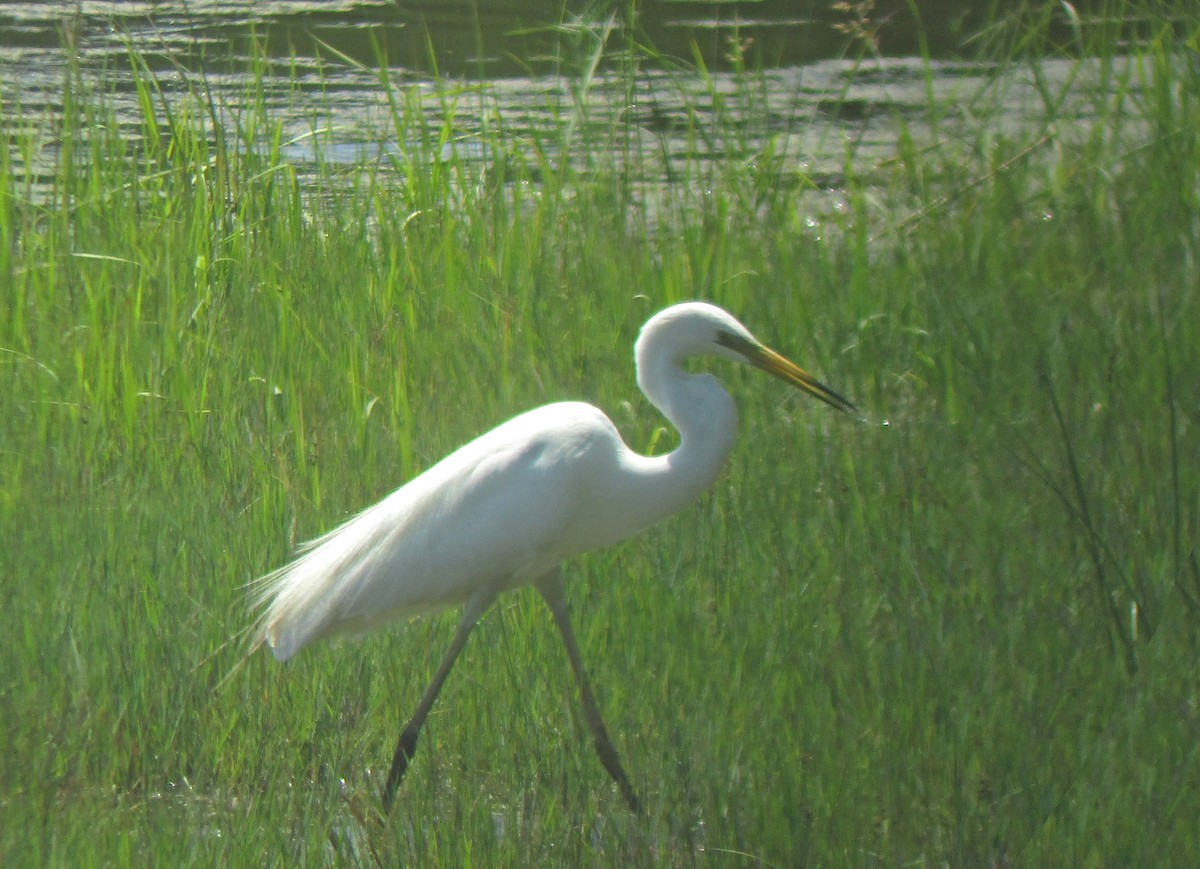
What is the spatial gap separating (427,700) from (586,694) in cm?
27

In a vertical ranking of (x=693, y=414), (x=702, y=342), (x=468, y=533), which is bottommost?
(x=468, y=533)

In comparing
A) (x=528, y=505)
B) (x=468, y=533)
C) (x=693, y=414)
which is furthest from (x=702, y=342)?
(x=468, y=533)

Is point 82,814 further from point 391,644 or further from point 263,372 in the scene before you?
point 263,372

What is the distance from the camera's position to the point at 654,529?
125 inches

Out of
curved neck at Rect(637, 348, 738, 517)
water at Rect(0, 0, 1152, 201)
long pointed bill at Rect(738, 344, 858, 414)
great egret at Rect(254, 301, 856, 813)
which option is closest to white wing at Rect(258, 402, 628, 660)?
great egret at Rect(254, 301, 856, 813)

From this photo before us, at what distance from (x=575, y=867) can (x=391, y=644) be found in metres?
0.85

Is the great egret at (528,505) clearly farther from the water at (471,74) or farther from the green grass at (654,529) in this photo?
the water at (471,74)

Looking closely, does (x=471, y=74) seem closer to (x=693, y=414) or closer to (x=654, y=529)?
(x=654, y=529)

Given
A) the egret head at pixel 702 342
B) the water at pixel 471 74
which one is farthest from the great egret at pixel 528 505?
the water at pixel 471 74

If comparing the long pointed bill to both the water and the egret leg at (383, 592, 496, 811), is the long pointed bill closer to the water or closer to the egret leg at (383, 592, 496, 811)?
the egret leg at (383, 592, 496, 811)

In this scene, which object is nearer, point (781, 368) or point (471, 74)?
point (781, 368)

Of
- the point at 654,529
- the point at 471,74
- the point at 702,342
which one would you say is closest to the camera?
the point at 702,342

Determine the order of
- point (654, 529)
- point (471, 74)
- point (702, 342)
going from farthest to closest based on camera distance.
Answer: point (471, 74) → point (654, 529) → point (702, 342)

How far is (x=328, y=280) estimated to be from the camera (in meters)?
4.08
